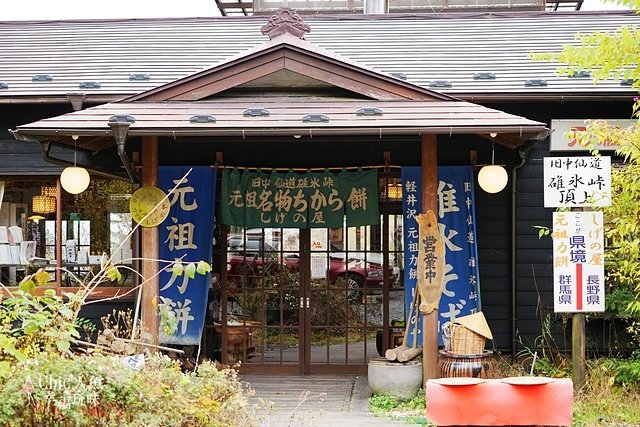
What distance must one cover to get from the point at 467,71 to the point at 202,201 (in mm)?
4514

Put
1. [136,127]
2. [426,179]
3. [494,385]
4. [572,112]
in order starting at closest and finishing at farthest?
[494,385] < [136,127] < [426,179] < [572,112]

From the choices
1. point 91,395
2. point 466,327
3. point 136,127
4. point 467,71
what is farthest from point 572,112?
point 91,395

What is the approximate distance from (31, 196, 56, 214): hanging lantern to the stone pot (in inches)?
Answer: 219

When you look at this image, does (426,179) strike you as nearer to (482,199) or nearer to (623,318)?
(482,199)

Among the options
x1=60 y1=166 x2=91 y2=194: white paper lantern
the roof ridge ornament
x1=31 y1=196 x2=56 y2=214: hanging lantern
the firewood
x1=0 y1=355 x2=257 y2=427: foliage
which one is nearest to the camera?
x1=0 y1=355 x2=257 y2=427: foliage

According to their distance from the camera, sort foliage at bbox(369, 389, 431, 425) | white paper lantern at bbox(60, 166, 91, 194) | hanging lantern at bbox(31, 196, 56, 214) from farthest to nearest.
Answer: hanging lantern at bbox(31, 196, 56, 214) < white paper lantern at bbox(60, 166, 91, 194) < foliage at bbox(369, 389, 431, 425)

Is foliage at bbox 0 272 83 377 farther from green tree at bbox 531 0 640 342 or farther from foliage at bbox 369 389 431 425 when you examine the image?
green tree at bbox 531 0 640 342

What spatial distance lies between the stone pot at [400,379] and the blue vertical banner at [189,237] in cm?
279

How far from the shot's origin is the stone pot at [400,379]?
9.68 meters

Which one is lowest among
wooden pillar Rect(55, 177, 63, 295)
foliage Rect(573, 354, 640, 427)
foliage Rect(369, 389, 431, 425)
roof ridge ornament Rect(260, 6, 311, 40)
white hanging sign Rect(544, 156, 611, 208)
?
foliage Rect(369, 389, 431, 425)

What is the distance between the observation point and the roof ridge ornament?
33.6ft

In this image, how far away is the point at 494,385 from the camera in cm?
780

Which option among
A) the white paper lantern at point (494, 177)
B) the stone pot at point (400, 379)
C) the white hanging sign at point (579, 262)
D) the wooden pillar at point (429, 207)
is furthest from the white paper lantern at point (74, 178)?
the white hanging sign at point (579, 262)

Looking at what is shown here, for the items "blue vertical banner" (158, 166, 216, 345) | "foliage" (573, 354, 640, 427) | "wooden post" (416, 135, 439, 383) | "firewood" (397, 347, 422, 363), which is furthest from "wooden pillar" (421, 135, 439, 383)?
"blue vertical banner" (158, 166, 216, 345)
